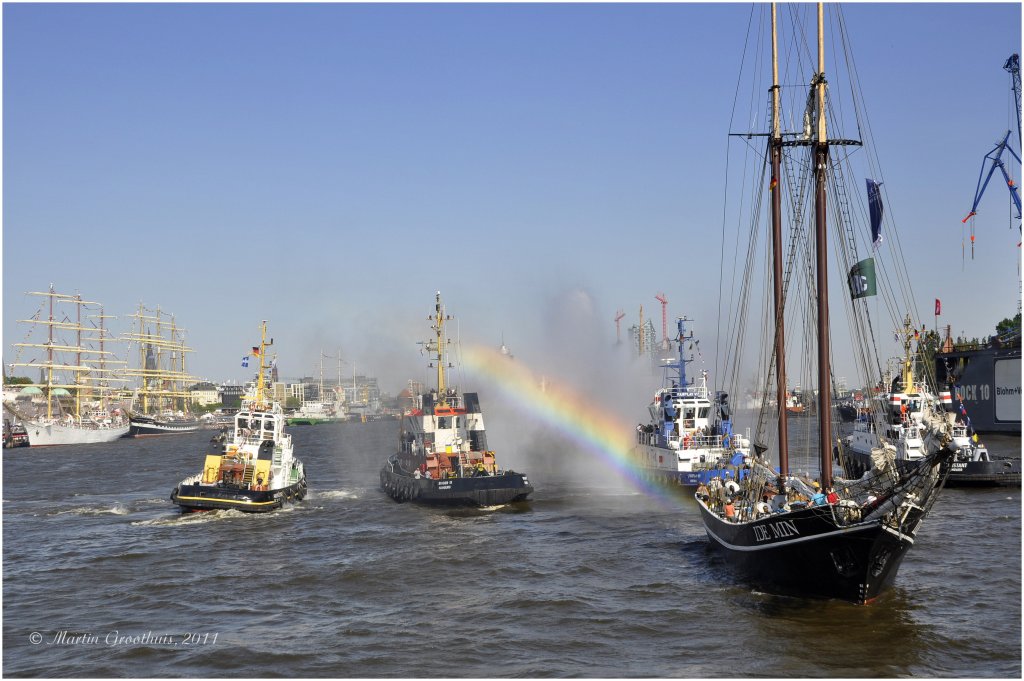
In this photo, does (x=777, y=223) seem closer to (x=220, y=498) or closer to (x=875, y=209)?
(x=875, y=209)

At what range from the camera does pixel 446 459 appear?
5878 centimetres

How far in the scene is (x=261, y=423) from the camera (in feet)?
190

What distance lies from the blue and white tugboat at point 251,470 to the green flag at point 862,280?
119 feet

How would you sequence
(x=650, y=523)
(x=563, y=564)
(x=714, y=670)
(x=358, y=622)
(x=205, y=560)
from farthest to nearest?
(x=650, y=523)
(x=205, y=560)
(x=563, y=564)
(x=358, y=622)
(x=714, y=670)

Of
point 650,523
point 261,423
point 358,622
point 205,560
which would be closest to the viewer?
point 358,622

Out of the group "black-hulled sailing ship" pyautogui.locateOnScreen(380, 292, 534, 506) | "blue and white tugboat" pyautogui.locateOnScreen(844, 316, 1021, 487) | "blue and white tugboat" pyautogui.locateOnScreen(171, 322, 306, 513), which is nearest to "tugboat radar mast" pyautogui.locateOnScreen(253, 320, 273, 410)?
"blue and white tugboat" pyautogui.locateOnScreen(171, 322, 306, 513)

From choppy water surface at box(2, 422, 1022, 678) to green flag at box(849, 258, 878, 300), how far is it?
435 inches

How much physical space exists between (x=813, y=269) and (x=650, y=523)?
1747 centimetres

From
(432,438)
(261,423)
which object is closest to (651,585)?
(432,438)

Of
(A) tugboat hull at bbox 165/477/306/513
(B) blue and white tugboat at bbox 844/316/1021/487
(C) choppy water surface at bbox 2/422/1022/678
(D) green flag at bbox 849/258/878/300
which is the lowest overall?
(C) choppy water surface at bbox 2/422/1022/678

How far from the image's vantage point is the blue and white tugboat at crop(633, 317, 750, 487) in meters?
57.6

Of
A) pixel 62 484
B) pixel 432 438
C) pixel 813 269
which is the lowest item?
pixel 62 484

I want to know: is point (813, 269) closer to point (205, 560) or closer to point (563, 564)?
point (563, 564)

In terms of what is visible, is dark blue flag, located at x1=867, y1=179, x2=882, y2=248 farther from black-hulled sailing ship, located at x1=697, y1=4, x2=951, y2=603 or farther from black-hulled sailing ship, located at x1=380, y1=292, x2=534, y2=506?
black-hulled sailing ship, located at x1=380, y1=292, x2=534, y2=506
